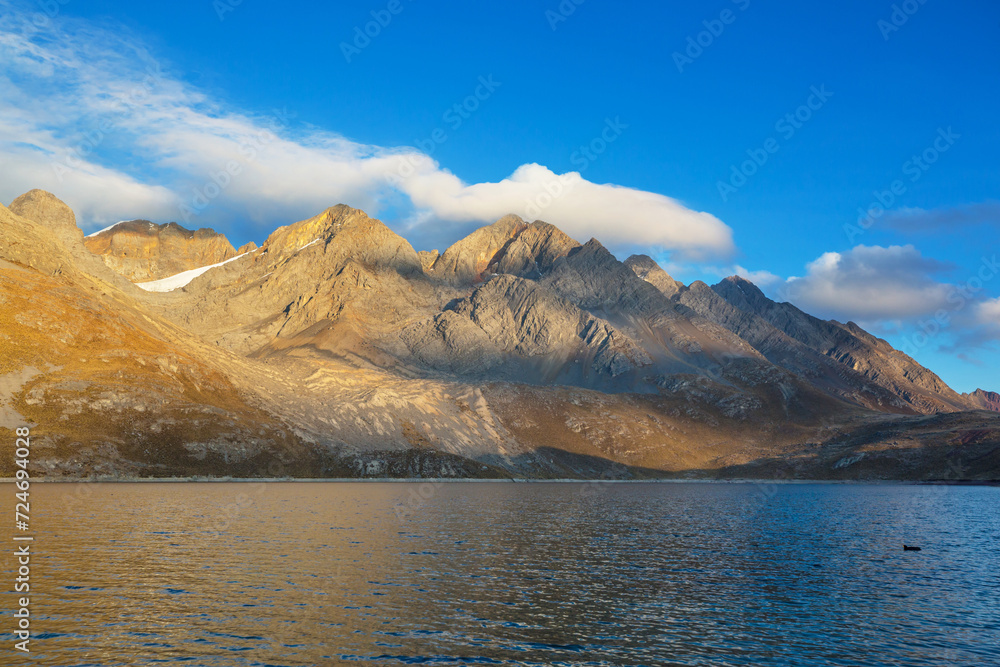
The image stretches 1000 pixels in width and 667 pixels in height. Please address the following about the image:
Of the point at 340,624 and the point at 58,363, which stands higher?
the point at 58,363

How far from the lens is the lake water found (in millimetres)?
32094

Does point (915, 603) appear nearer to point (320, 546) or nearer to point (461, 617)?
point (461, 617)

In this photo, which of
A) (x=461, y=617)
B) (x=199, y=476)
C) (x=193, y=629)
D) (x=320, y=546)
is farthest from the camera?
(x=199, y=476)

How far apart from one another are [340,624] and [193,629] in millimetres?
7073

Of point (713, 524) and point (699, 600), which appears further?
point (713, 524)

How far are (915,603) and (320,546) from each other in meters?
46.8

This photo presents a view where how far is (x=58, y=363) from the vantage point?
19212 centimetres

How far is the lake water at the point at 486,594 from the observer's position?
3209 cm

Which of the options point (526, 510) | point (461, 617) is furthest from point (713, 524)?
point (461, 617)

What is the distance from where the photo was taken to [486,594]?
144ft

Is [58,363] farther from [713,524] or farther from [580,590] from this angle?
[580,590]

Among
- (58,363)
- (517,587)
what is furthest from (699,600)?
(58,363)

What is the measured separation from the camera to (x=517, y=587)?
46656mm

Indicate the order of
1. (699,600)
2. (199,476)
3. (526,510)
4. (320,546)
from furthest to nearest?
(199,476) → (526,510) → (320,546) → (699,600)
